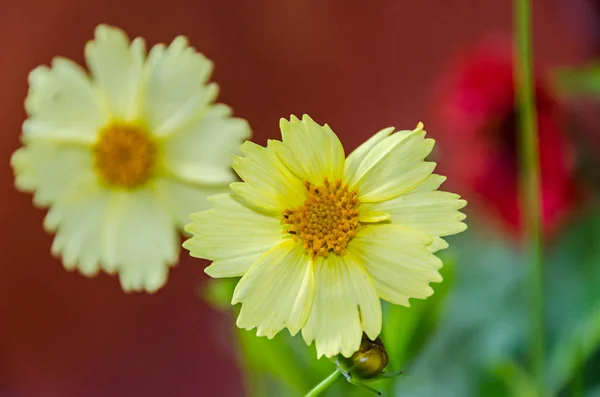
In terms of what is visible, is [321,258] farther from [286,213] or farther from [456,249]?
A: [456,249]

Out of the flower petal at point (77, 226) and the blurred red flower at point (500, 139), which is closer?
the flower petal at point (77, 226)

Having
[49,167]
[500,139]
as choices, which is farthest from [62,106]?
[500,139]

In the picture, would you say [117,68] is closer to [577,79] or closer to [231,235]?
[231,235]

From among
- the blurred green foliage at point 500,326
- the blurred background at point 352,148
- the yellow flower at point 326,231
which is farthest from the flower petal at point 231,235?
the blurred background at point 352,148

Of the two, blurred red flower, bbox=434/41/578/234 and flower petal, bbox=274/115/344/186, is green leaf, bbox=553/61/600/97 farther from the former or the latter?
flower petal, bbox=274/115/344/186

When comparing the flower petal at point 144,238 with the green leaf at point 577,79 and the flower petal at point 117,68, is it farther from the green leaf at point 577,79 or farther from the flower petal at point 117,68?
the green leaf at point 577,79

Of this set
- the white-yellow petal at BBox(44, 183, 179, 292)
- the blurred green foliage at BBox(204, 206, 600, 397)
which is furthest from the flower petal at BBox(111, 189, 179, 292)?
the blurred green foliage at BBox(204, 206, 600, 397)

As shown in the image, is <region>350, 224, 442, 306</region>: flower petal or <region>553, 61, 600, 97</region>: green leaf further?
<region>553, 61, 600, 97</region>: green leaf
